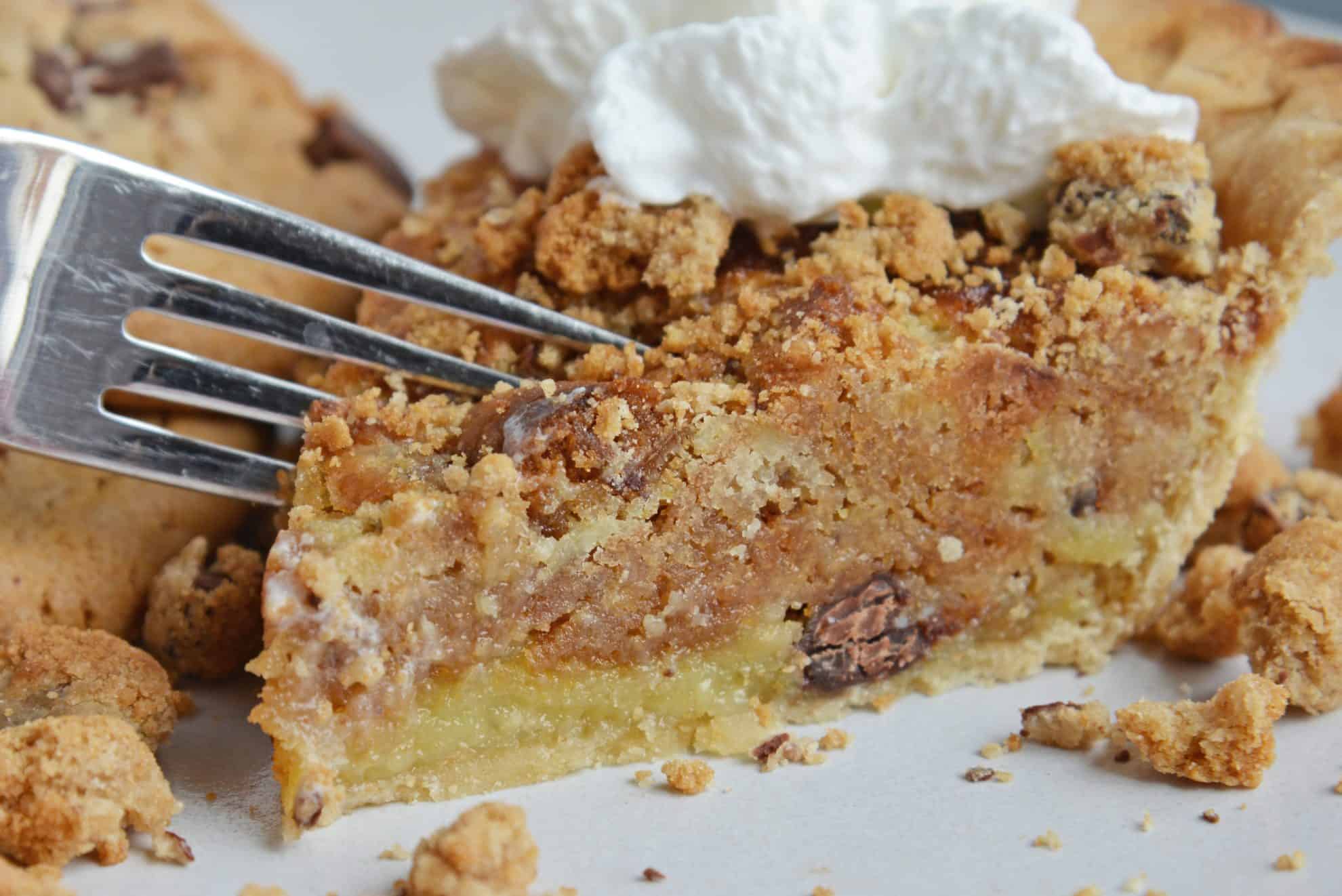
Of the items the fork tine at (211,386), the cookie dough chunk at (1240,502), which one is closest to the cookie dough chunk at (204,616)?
the fork tine at (211,386)

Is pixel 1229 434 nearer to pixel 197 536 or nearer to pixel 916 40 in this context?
pixel 916 40

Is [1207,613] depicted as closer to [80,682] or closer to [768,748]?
[768,748]

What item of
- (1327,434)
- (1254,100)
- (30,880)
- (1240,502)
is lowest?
(30,880)

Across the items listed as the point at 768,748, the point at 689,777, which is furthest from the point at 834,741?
the point at 689,777

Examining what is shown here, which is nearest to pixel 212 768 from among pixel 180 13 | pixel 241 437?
pixel 241 437

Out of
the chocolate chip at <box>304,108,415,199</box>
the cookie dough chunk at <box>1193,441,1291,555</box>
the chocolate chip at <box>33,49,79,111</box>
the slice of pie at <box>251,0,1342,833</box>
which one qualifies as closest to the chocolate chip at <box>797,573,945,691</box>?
the slice of pie at <box>251,0,1342,833</box>

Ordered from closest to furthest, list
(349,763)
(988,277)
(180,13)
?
Answer: (349,763) < (988,277) < (180,13)
